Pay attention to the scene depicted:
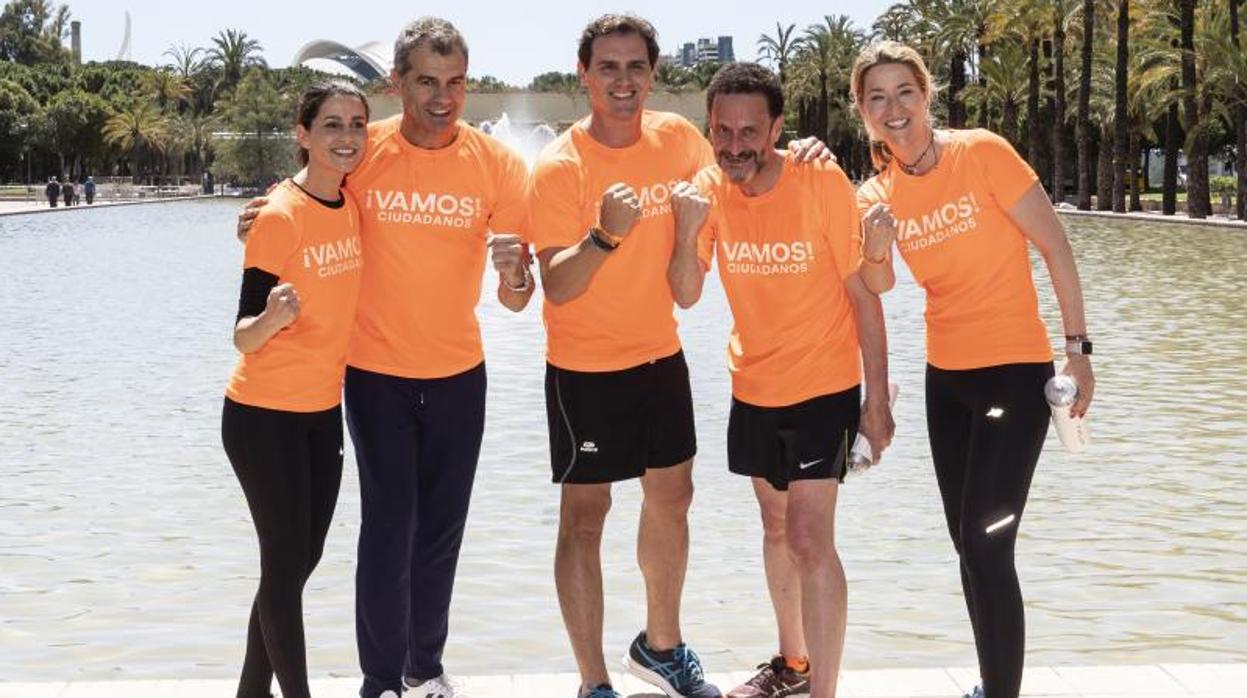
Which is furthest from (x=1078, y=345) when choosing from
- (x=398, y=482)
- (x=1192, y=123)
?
(x=1192, y=123)

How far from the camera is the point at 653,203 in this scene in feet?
18.2

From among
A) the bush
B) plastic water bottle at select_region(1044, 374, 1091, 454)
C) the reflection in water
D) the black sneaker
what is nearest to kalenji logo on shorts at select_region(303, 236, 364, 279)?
the black sneaker

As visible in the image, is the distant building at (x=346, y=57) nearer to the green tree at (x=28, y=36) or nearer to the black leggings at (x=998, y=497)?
the green tree at (x=28, y=36)

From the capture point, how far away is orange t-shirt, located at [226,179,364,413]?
5.01 metres

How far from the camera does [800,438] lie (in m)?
5.39

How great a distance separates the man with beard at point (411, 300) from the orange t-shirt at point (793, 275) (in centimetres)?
74

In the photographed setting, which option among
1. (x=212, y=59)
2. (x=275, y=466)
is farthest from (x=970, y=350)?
(x=212, y=59)

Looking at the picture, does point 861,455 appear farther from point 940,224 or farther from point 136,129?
point 136,129

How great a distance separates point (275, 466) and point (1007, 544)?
2365 millimetres

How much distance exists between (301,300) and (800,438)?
5.62 ft

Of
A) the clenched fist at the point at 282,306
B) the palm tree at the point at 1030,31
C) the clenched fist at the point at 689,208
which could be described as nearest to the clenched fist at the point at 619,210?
the clenched fist at the point at 689,208

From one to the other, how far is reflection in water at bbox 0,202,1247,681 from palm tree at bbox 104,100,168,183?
9882cm

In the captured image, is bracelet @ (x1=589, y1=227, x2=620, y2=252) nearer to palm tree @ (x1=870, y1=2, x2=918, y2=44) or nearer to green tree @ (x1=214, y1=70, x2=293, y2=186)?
palm tree @ (x1=870, y1=2, x2=918, y2=44)

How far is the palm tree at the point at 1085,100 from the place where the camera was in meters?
60.8
